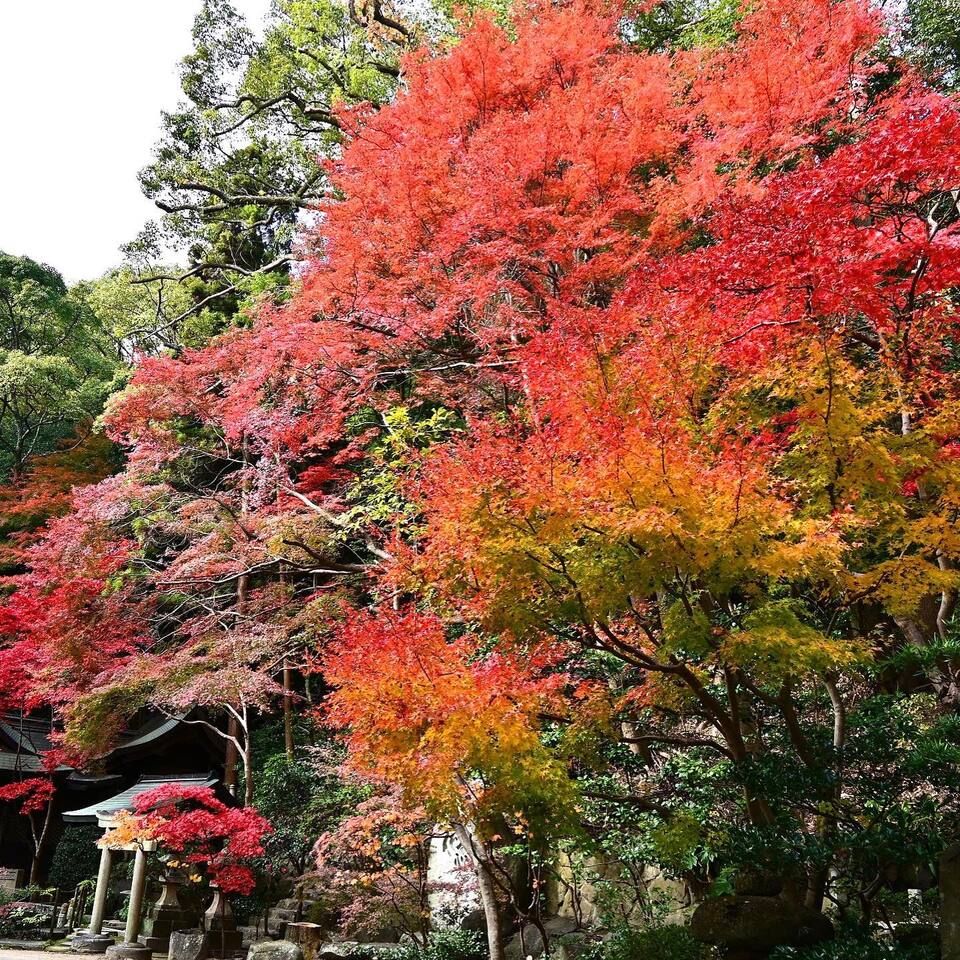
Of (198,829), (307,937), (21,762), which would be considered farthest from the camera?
(21,762)

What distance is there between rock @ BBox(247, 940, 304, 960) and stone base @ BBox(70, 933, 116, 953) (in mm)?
3759

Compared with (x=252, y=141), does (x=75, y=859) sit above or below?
below

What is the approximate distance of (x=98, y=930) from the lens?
12336 mm

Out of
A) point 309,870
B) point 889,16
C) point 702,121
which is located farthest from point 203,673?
point 889,16

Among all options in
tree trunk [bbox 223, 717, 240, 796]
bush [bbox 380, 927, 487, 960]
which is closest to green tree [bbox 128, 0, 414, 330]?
tree trunk [bbox 223, 717, 240, 796]

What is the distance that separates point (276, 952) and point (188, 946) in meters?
2.27

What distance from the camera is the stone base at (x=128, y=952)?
1120cm

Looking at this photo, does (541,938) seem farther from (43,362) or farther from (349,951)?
(43,362)

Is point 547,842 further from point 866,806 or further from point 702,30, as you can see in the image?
point 702,30

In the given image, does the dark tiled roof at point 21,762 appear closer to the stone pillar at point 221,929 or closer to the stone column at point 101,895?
the stone column at point 101,895

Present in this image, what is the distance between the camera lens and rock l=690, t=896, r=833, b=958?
6.18 meters

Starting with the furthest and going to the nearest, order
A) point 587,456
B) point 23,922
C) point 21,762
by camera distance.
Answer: point 21,762 → point 23,922 → point 587,456

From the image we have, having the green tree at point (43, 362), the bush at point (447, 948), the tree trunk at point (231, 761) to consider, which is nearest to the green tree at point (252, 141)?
the green tree at point (43, 362)

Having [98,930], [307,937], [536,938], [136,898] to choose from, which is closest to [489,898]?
[536,938]
